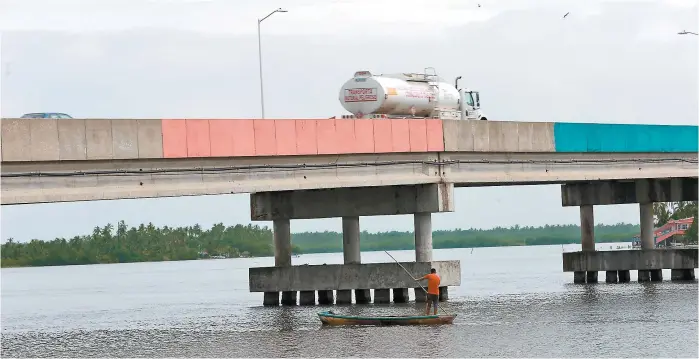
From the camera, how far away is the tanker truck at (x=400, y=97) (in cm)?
5697

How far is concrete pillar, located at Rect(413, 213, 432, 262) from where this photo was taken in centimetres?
5514

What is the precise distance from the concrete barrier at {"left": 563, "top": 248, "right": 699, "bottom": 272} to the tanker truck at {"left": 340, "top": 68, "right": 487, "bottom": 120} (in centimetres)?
1656

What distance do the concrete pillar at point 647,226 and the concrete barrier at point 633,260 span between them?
1.55 meters

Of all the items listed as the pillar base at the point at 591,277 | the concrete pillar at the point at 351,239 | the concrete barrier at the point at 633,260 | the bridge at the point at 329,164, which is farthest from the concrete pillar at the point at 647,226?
the concrete pillar at the point at 351,239

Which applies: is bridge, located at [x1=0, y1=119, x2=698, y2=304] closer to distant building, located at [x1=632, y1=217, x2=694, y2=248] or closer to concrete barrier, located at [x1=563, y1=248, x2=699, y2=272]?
concrete barrier, located at [x1=563, y1=248, x2=699, y2=272]

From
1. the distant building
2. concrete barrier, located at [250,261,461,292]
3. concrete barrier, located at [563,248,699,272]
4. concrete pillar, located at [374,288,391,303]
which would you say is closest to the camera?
concrete barrier, located at [250,261,461,292]

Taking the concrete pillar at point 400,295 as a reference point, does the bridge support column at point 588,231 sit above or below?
above

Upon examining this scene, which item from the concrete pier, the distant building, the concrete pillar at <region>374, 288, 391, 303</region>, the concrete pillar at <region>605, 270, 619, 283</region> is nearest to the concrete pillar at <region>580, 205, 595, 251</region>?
the concrete pier

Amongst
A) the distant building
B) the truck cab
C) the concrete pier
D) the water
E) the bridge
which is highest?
the truck cab

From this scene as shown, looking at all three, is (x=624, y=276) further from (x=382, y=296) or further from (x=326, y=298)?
(x=326, y=298)

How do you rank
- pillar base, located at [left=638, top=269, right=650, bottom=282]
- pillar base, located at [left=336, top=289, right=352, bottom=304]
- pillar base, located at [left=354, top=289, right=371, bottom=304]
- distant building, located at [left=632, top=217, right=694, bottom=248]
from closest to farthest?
pillar base, located at [left=354, top=289, right=371, bottom=304], pillar base, located at [left=336, top=289, right=352, bottom=304], pillar base, located at [left=638, top=269, right=650, bottom=282], distant building, located at [left=632, top=217, right=694, bottom=248]

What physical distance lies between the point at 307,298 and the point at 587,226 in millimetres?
22960

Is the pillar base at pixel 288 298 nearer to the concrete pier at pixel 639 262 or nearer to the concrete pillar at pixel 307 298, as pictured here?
the concrete pillar at pixel 307 298

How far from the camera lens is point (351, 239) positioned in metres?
58.9
